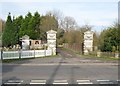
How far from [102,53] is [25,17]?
3431cm

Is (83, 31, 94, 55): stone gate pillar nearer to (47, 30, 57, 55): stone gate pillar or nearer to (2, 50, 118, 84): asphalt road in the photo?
(47, 30, 57, 55): stone gate pillar

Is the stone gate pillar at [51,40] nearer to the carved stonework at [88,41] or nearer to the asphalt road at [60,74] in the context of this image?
the carved stonework at [88,41]

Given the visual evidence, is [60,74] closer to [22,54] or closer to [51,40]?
[22,54]

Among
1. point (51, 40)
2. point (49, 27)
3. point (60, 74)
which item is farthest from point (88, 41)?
point (49, 27)

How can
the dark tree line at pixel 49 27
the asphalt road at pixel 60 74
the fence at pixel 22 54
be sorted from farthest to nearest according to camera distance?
the dark tree line at pixel 49 27
the fence at pixel 22 54
the asphalt road at pixel 60 74

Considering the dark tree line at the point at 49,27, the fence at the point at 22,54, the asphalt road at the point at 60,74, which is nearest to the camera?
the asphalt road at the point at 60,74

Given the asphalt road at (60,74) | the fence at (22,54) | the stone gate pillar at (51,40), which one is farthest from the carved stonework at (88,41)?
the asphalt road at (60,74)

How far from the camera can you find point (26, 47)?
46594 millimetres

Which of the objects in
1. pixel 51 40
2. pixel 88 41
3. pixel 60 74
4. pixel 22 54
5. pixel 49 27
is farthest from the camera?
pixel 49 27

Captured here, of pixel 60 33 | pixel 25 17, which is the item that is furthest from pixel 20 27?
pixel 60 33

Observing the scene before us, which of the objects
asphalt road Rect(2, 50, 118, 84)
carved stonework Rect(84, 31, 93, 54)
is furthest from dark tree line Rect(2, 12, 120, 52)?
asphalt road Rect(2, 50, 118, 84)

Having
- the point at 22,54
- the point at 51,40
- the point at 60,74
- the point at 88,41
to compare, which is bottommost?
the point at 60,74

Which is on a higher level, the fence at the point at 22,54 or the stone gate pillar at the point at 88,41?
the stone gate pillar at the point at 88,41

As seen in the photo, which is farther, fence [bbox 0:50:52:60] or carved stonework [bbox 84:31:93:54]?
carved stonework [bbox 84:31:93:54]
